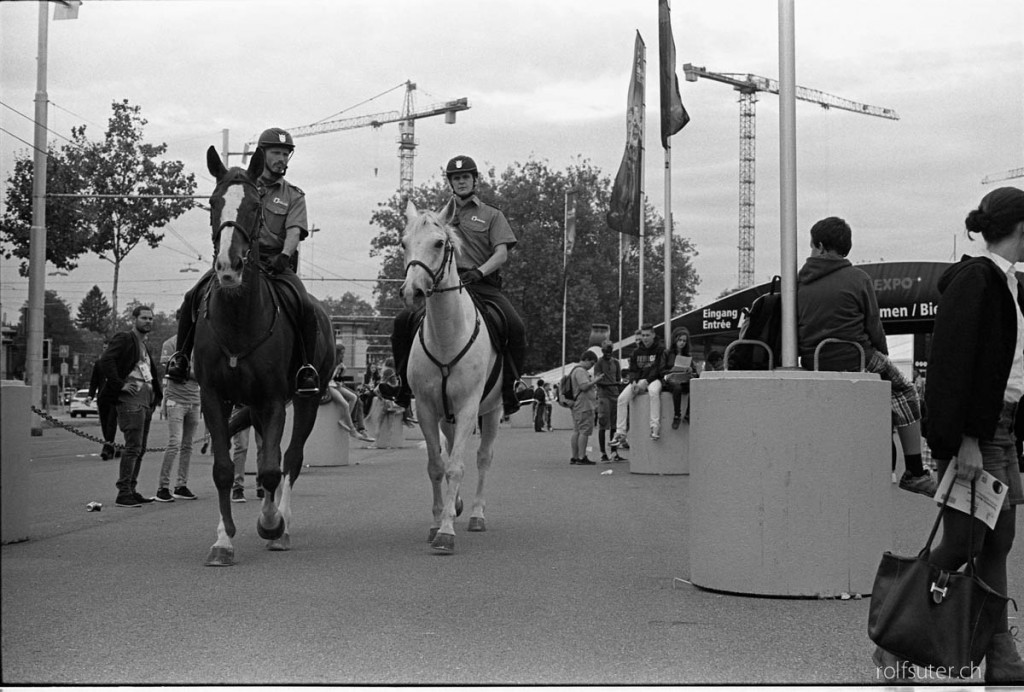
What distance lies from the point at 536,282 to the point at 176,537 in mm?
20973

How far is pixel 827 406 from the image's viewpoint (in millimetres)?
7434

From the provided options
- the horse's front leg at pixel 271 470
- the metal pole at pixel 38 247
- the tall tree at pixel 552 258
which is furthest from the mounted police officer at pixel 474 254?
the tall tree at pixel 552 258

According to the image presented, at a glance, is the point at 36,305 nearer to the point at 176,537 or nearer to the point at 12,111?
the point at 12,111

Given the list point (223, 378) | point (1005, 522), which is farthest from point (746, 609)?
point (223, 378)

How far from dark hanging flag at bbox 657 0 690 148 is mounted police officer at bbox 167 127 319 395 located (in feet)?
33.9

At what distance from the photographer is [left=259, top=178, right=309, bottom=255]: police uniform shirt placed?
10086mm

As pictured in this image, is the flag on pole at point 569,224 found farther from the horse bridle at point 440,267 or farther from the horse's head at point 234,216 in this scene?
the horse's head at point 234,216

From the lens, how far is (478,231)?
11.0m

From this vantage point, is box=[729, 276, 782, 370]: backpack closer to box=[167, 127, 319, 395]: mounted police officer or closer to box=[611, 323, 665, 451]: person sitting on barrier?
box=[167, 127, 319, 395]: mounted police officer

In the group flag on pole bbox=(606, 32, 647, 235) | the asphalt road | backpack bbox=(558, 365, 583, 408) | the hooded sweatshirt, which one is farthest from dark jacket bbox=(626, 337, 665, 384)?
the hooded sweatshirt

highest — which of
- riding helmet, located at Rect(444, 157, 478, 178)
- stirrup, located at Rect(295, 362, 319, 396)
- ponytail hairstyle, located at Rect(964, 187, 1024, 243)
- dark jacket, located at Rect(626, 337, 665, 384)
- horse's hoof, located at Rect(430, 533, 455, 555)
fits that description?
riding helmet, located at Rect(444, 157, 478, 178)

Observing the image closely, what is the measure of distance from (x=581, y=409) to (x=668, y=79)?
6.90 meters

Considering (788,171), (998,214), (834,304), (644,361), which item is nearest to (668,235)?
(644,361)

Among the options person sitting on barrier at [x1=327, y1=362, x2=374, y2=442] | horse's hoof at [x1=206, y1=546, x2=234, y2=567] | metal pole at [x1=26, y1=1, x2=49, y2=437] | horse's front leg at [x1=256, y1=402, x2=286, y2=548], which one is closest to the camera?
metal pole at [x1=26, y1=1, x2=49, y2=437]
